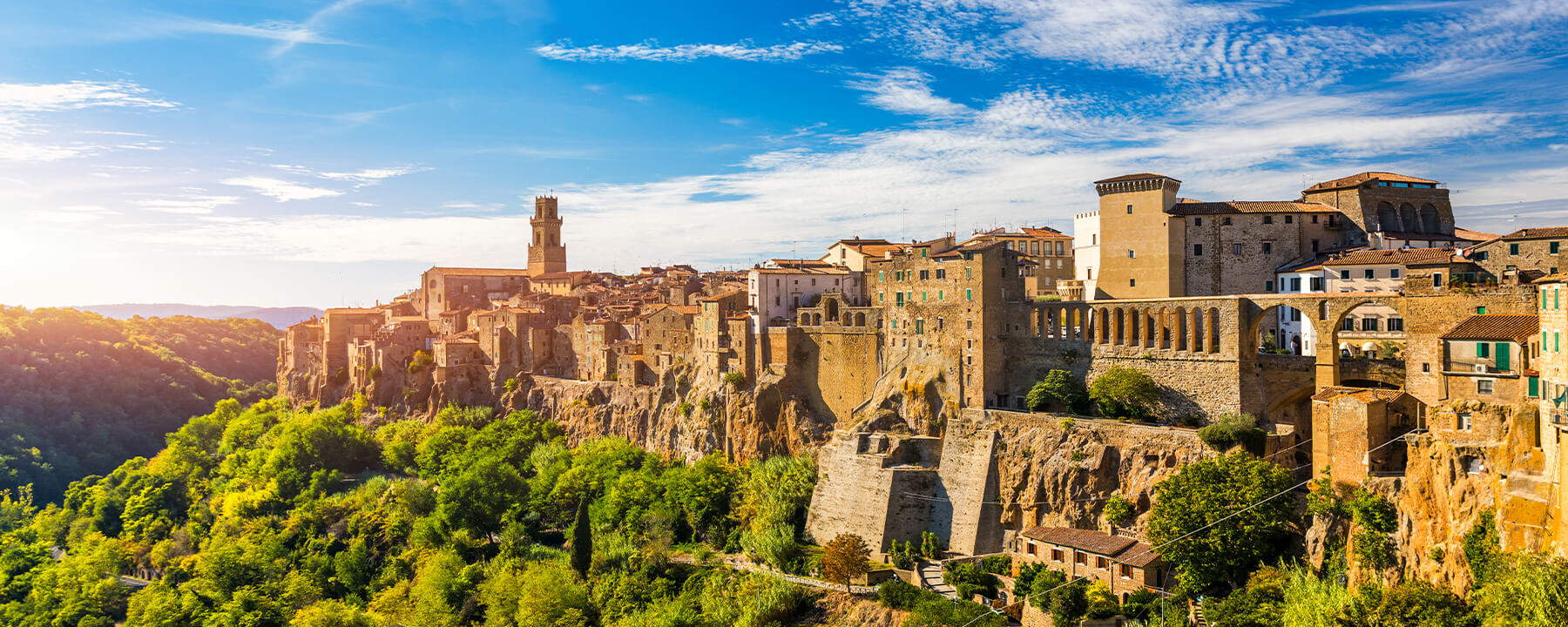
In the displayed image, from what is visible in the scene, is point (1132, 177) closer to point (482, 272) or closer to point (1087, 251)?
point (1087, 251)

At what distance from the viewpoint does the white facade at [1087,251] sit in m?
47.2

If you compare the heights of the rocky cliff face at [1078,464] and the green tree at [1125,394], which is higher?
the green tree at [1125,394]

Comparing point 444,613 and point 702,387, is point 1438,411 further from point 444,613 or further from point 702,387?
point 444,613

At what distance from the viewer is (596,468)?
54.7m

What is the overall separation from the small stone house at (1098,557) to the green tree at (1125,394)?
5.36 meters

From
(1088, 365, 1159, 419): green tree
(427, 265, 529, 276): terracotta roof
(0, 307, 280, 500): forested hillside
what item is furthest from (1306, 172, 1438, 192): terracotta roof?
(0, 307, 280, 500): forested hillside

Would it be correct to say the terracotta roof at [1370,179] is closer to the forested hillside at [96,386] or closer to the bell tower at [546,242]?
the bell tower at [546,242]

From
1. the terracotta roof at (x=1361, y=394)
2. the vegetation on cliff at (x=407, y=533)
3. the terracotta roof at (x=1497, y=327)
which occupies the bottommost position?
the vegetation on cliff at (x=407, y=533)

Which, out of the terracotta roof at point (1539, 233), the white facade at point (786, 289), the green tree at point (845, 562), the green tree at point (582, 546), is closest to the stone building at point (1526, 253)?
the terracotta roof at point (1539, 233)

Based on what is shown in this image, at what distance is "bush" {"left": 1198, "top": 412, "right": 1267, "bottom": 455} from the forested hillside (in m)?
84.6

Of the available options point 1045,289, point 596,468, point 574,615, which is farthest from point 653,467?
point 1045,289

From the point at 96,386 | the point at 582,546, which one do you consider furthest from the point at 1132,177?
the point at 96,386

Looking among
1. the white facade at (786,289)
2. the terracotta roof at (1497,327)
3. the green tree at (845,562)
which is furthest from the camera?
the white facade at (786,289)

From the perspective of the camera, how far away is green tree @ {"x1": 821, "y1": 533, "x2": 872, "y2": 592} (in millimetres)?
38250
